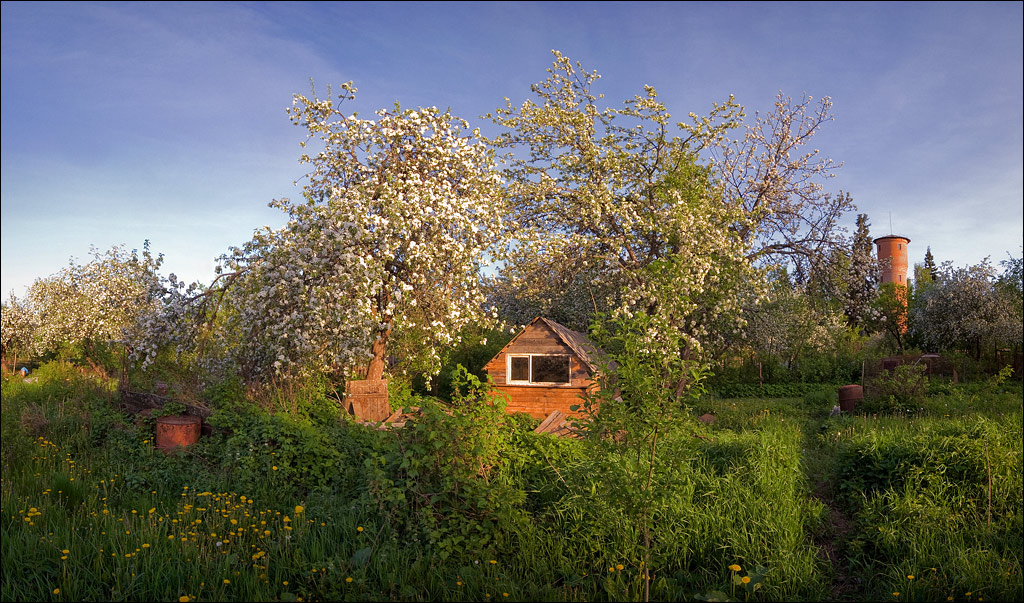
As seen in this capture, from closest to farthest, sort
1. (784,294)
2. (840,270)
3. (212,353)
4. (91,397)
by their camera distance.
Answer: (91,397), (212,353), (840,270), (784,294)

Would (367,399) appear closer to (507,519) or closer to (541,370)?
(541,370)

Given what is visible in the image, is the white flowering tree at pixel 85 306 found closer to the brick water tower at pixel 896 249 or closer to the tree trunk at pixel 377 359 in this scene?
the tree trunk at pixel 377 359

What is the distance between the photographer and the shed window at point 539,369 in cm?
1830

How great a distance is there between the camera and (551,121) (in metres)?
16.0

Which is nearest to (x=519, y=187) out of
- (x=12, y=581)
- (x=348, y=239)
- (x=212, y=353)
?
(x=348, y=239)

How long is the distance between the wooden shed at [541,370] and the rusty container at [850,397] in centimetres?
665

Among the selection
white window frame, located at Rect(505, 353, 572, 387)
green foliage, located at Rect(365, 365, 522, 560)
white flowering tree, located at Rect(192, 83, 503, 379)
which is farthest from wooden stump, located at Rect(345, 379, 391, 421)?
green foliage, located at Rect(365, 365, 522, 560)

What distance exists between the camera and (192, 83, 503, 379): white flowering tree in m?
12.4

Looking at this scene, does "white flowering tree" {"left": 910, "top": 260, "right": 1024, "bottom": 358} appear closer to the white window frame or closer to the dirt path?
the white window frame

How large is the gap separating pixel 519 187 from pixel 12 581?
12.5 metres

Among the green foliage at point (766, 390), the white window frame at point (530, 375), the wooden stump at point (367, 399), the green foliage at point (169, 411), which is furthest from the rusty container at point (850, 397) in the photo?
the green foliage at point (169, 411)

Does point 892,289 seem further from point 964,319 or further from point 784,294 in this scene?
point 784,294

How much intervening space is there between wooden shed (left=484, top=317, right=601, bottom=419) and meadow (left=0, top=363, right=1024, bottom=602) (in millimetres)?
8967

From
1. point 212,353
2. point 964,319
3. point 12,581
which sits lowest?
point 12,581
